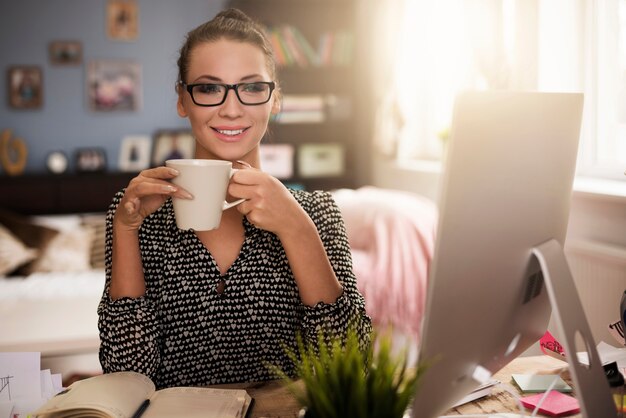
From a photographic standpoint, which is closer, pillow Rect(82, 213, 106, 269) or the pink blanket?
the pink blanket

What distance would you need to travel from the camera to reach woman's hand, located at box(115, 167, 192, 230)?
0.83 m

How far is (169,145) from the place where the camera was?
404 centimetres

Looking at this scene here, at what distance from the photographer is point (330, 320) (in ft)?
3.44

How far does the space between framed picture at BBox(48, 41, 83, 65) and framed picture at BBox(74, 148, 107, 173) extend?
0.56m

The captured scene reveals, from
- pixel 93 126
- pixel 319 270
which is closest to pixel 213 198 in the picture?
pixel 319 270

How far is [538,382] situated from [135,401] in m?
0.60

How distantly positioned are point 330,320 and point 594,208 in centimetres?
109

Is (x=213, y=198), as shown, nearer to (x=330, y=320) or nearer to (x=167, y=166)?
(x=167, y=166)

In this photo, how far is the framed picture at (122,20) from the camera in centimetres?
397

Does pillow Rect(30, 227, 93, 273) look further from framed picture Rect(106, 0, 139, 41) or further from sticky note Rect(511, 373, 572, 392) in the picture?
sticky note Rect(511, 373, 572, 392)

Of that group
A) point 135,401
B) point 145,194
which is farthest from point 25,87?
point 135,401

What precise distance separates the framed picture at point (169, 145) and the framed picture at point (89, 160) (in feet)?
1.08

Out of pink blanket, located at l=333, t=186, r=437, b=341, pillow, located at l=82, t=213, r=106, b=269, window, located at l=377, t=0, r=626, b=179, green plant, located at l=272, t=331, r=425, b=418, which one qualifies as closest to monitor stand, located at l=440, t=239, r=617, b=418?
green plant, located at l=272, t=331, r=425, b=418

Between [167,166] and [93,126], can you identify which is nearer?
[167,166]
